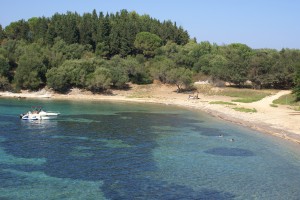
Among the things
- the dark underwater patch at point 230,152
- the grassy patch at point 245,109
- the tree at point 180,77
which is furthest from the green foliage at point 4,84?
the dark underwater patch at point 230,152

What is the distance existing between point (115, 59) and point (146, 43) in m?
18.1

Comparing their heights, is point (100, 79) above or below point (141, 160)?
above

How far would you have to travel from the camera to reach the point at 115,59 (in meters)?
120

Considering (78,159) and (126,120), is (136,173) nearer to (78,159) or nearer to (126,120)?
(78,159)

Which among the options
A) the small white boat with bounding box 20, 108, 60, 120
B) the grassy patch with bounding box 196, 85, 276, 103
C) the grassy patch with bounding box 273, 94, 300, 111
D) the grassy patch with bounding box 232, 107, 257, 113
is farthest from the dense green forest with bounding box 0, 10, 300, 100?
the small white boat with bounding box 20, 108, 60, 120

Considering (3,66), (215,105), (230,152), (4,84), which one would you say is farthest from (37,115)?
(3,66)

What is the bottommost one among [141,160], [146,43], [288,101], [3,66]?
[141,160]

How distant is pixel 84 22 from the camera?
13900 centimetres

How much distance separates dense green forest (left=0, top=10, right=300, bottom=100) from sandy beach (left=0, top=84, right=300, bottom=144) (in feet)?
9.78

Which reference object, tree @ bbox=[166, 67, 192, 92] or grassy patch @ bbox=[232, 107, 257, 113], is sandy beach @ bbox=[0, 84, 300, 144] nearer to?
grassy patch @ bbox=[232, 107, 257, 113]

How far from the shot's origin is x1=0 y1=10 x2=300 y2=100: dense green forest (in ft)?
356

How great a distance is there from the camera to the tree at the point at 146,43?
13475 cm

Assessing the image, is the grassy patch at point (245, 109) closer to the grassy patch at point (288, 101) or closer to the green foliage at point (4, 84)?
the grassy patch at point (288, 101)

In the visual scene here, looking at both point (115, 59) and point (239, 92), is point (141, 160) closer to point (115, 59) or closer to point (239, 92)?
point (239, 92)
